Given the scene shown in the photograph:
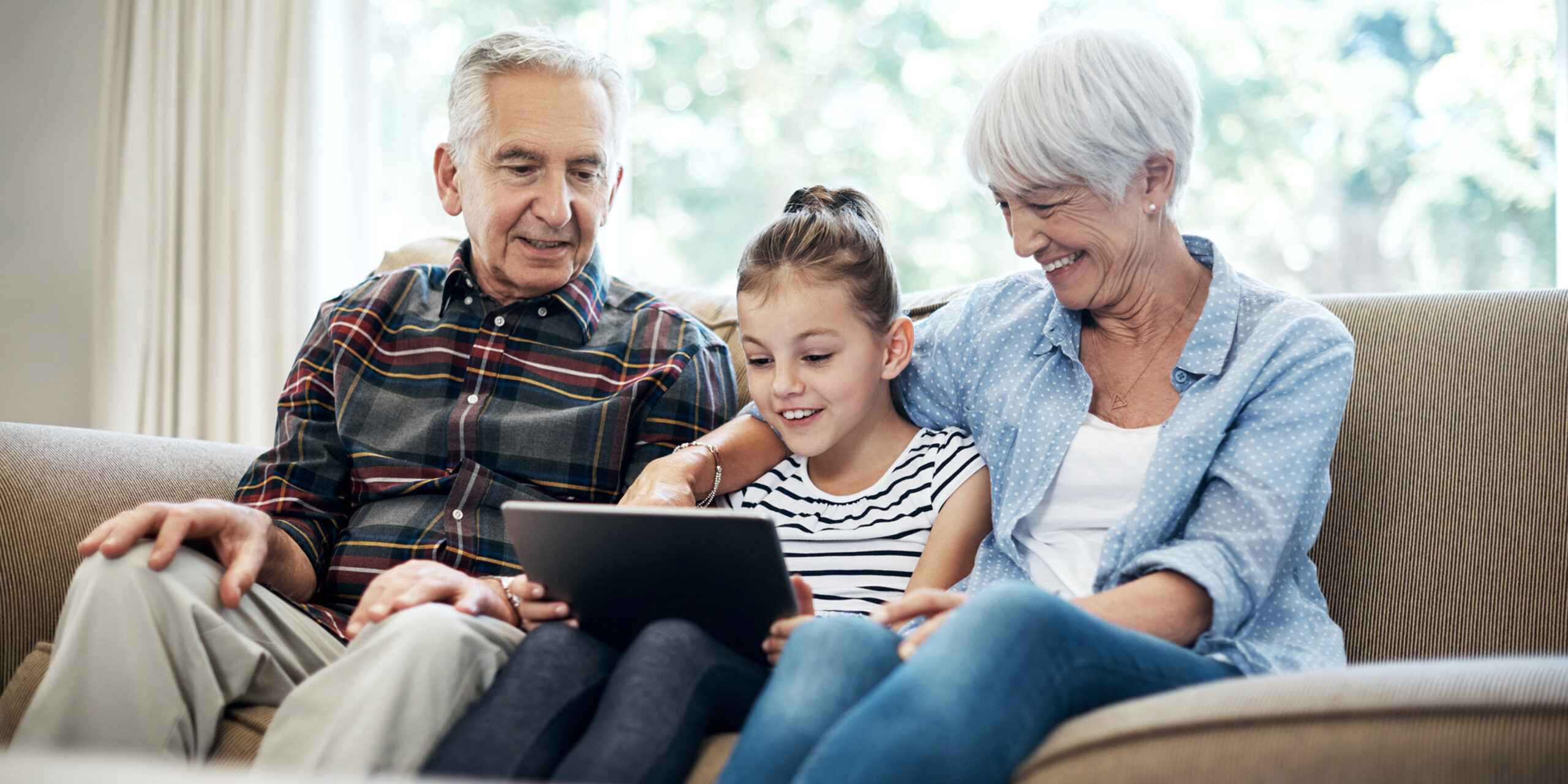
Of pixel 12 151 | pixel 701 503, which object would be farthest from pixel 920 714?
pixel 12 151

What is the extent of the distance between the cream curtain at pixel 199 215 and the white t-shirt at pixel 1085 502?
2.16 m

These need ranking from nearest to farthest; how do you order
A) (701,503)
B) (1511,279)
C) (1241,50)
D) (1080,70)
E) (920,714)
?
(920,714) → (1080,70) → (701,503) → (1511,279) → (1241,50)

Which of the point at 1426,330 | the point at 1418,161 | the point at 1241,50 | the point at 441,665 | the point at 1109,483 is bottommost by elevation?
the point at 441,665

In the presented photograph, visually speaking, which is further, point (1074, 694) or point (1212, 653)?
point (1212, 653)

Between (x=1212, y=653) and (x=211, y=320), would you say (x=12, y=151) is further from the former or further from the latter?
(x=1212, y=653)

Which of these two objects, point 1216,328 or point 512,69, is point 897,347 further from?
point 512,69

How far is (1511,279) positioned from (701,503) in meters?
2.29

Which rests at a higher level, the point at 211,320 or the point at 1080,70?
the point at 1080,70

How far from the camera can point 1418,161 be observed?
8.99 ft

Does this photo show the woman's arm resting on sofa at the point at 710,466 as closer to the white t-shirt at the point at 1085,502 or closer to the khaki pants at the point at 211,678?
the khaki pants at the point at 211,678

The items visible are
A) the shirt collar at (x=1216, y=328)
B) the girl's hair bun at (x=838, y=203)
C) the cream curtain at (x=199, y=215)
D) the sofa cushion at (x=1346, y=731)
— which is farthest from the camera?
the cream curtain at (x=199, y=215)

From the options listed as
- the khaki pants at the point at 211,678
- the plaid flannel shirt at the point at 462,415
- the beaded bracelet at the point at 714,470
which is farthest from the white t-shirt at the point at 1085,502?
the khaki pants at the point at 211,678

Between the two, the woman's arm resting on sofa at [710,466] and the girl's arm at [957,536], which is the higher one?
the woman's arm resting on sofa at [710,466]

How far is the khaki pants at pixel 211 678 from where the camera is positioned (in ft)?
3.30
